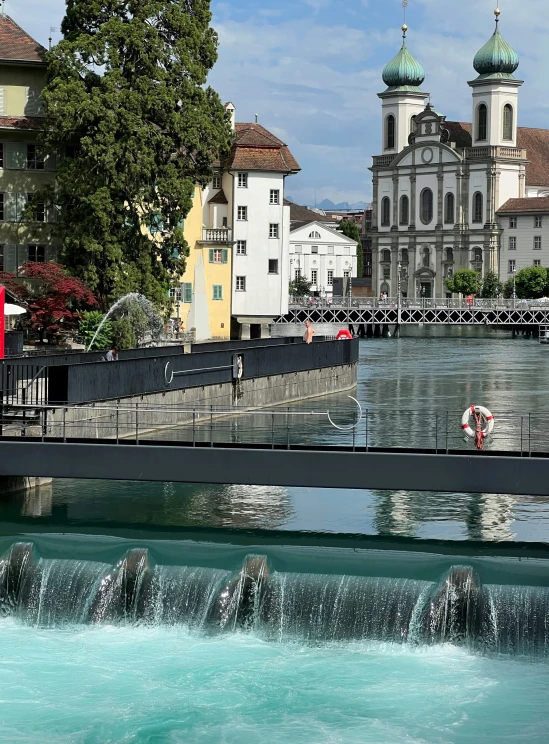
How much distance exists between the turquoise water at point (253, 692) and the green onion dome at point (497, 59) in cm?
14520

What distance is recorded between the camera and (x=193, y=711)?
20797 millimetres

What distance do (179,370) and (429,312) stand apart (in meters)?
83.4

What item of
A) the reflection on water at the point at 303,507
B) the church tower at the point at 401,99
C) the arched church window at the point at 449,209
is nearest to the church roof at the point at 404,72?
the church tower at the point at 401,99

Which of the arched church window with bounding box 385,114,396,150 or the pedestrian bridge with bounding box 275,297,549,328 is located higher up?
the arched church window with bounding box 385,114,396,150

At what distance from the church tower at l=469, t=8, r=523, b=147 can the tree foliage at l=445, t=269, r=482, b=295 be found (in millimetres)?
16459

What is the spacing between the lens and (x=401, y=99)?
565 ft

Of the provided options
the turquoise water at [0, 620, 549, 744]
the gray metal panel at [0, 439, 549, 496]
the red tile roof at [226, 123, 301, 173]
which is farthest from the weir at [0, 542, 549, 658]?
the red tile roof at [226, 123, 301, 173]

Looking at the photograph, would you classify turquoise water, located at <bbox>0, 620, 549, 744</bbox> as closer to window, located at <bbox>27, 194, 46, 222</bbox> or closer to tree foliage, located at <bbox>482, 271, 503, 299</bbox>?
window, located at <bbox>27, 194, 46, 222</bbox>

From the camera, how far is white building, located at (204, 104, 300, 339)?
78000 mm

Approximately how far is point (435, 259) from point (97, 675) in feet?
474

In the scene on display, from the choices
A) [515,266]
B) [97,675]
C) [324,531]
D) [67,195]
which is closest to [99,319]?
[67,195]

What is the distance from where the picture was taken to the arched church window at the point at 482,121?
160750 millimetres

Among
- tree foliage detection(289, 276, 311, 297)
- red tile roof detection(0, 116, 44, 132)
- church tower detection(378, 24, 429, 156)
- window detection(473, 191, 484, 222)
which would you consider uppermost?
church tower detection(378, 24, 429, 156)

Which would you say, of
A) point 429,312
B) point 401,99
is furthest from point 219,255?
point 401,99
